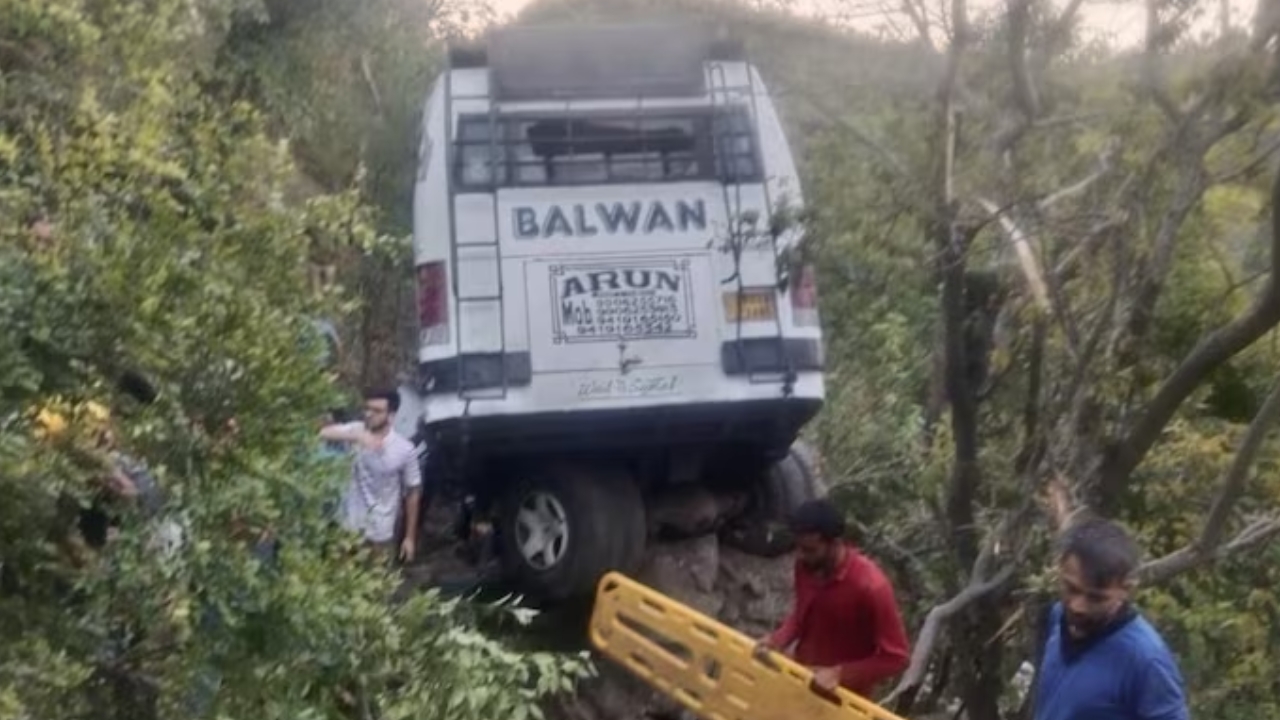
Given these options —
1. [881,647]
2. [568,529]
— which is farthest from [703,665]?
[568,529]

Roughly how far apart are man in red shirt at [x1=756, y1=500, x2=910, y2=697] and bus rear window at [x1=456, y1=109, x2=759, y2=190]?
322 cm

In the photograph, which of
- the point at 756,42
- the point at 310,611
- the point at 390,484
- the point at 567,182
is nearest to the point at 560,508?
the point at 390,484

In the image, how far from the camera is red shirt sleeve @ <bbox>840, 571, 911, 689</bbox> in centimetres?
711

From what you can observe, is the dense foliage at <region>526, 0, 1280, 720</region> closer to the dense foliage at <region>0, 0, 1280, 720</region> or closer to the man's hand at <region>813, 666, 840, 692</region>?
the dense foliage at <region>0, 0, 1280, 720</region>

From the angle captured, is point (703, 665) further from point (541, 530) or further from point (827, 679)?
point (541, 530)

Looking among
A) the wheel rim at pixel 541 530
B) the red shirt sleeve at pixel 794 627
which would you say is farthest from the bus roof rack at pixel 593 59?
the red shirt sleeve at pixel 794 627

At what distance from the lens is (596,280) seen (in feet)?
32.6

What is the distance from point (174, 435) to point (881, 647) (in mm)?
2851

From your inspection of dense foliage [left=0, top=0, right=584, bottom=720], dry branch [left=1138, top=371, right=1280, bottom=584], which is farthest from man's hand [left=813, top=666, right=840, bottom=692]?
dense foliage [left=0, top=0, right=584, bottom=720]

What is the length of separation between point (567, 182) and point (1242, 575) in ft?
11.4

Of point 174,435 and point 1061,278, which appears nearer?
point 174,435

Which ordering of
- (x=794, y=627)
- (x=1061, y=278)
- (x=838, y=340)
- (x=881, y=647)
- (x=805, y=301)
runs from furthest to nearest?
(x=838, y=340), (x=805, y=301), (x=1061, y=278), (x=794, y=627), (x=881, y=647)

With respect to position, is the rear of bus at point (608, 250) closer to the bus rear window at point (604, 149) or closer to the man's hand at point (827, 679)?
the bus rear window at point (604, 149)

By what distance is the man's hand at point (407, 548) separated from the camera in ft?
33.2
